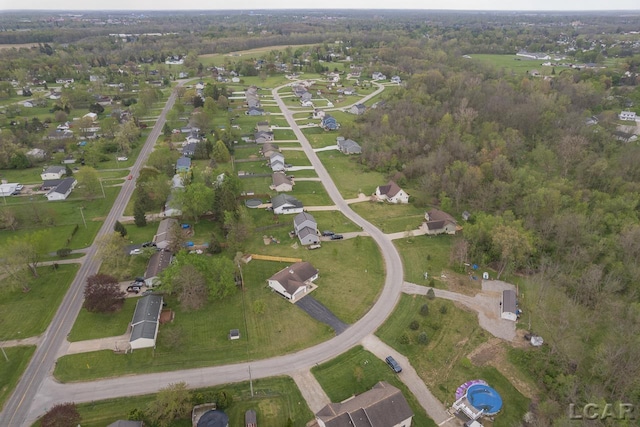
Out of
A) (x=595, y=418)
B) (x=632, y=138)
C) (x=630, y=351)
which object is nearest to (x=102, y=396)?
(x=595, y=418)

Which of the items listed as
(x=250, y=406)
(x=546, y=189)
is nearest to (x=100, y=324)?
(x=250, y=406)

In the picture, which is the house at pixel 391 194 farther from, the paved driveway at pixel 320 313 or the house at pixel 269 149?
the paved driveway at pixel 320 313

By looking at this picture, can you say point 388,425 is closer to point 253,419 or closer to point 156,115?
point 253,419

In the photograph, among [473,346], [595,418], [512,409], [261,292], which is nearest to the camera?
[595,418]

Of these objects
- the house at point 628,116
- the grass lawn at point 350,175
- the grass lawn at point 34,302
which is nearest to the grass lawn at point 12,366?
the grass lawn at point 34,302

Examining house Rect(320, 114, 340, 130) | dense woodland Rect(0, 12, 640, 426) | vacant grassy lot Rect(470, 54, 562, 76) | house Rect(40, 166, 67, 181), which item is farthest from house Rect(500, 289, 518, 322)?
vacant grassy lot Rect(470, 54, 562, 76)

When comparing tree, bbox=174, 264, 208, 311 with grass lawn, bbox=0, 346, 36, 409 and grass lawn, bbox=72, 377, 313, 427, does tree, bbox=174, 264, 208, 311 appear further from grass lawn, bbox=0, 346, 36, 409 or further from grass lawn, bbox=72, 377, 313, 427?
grass lawn, bbox=0, 346, 36, 409

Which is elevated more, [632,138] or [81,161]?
[632,138]
